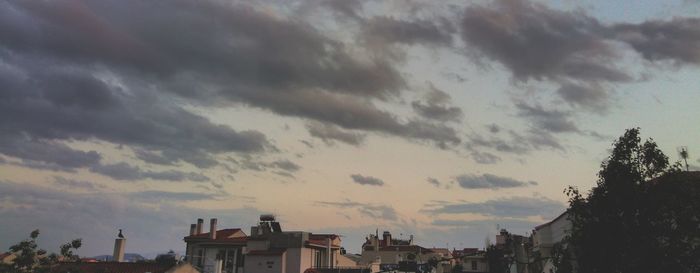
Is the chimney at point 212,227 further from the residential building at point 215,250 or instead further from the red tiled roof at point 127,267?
the red tiled roof at point 127,267

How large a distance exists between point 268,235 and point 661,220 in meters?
42.7

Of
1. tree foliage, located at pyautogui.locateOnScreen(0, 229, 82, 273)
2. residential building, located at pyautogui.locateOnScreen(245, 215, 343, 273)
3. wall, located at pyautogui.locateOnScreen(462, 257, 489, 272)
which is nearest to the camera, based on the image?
tree foliage, located at pyautogui.locateOnScreen(0, 229, 82, 273)

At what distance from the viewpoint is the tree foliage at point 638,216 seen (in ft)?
64.8

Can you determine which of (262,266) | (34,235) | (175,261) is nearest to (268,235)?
(262,266)

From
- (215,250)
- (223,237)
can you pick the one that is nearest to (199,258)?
(215,250)

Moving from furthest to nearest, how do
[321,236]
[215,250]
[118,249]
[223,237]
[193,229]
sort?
[321,236], [193,229], [223,237], [215,250], [118,249]

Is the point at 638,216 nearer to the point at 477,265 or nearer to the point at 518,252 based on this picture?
the point at 518,252

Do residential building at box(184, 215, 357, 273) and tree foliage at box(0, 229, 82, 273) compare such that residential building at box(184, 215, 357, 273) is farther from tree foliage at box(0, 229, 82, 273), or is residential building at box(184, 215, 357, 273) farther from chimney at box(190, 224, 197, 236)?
tree foliage at box(0, 229, 82, 273)

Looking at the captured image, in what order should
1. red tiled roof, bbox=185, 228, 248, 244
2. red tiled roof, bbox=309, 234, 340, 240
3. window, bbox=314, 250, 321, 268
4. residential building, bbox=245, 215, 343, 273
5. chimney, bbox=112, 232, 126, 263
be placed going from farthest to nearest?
red tiled roof, bbox=309, 234, 340, 240 < window, bbox=314, 250, 321, 268 < red tiled roof, bbox=185, 228, 248, 244 < residential building, bbox=245, 215, 343, 273 < chimney, bbox=112, 232, 126, 263

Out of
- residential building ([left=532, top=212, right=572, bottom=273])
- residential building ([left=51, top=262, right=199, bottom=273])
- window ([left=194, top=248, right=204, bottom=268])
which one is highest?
residential building ([left=532, top=212, right=572, bottom=273])

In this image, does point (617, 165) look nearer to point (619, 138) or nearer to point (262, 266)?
point (619, 138)

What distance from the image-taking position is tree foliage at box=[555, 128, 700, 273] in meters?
19.8

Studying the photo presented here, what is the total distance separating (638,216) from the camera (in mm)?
20734

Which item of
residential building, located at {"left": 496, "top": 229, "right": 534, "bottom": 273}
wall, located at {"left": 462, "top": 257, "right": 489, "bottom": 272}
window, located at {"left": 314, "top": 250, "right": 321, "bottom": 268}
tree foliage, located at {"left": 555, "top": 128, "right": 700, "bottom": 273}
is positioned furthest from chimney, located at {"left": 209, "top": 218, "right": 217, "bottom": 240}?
wall, located at {"left": 462, "top": 257, "right": 489, "bottom": 272}
